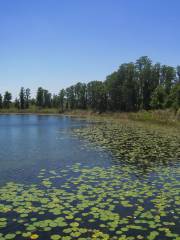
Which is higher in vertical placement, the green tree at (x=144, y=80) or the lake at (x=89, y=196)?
the green tree at (x=144, y=80)

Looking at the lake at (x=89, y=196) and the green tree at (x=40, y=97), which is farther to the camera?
the green tree at (x=40, y=97)

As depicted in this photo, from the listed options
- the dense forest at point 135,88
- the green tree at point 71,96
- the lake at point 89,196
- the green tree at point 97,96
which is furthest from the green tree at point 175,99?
the green tree at point 71,96

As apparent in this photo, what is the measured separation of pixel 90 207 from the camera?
9.95 meters

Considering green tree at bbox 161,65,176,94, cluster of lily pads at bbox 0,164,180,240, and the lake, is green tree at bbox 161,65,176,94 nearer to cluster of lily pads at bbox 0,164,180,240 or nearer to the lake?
the lake

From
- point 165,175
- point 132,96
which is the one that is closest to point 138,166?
point 165,175

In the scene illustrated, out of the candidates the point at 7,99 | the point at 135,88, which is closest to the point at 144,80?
the point at 135,88

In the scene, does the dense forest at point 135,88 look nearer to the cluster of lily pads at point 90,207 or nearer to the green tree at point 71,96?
the green tree at point 71,96

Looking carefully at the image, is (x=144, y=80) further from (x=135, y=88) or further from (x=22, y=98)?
(x=22, y=98)

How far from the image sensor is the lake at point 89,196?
8.27 meters

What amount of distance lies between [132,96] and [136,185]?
74246 millimetres

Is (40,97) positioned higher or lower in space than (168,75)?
lower

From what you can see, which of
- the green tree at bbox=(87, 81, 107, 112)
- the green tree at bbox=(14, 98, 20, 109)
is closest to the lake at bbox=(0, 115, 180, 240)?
the green tree at bbox=(87, 81, 107, 112)

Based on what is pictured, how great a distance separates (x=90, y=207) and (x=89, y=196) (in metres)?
1.14

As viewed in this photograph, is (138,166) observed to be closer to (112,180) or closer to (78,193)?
(112,180)
